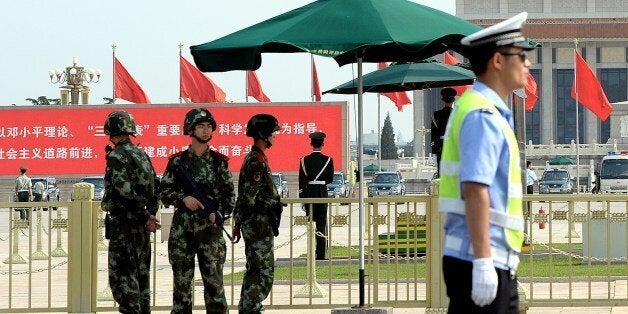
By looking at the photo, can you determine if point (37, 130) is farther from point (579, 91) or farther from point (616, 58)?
point (616, 58)

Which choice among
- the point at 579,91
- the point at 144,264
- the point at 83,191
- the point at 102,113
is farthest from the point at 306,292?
the point at 102,113

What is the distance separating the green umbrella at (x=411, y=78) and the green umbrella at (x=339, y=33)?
3.74m

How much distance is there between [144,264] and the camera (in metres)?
9.87

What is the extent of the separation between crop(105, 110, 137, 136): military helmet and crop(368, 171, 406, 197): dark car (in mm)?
45303

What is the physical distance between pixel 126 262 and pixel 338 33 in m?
2.19

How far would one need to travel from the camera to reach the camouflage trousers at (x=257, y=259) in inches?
384

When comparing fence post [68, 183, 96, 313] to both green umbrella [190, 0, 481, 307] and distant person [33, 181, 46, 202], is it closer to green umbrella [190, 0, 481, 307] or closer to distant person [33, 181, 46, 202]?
green umbrella [190, 0, 481, 307]

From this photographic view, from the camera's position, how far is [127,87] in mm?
51594

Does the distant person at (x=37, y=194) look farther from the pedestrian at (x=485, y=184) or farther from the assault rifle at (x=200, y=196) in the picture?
the pedestrian at (x=485, y=184)

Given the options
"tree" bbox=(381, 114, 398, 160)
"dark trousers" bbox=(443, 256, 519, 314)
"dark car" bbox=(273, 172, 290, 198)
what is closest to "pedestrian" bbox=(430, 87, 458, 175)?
"dark trousers" bbox=(443, 256, 519, 314)

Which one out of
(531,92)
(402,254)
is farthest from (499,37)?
(531,92)

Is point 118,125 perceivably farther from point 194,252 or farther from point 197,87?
point 197,87

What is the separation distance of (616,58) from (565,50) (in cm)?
554

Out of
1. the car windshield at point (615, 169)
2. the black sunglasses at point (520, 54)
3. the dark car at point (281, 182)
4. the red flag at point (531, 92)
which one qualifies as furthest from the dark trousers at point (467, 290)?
the car windshield at point (615, 169)
